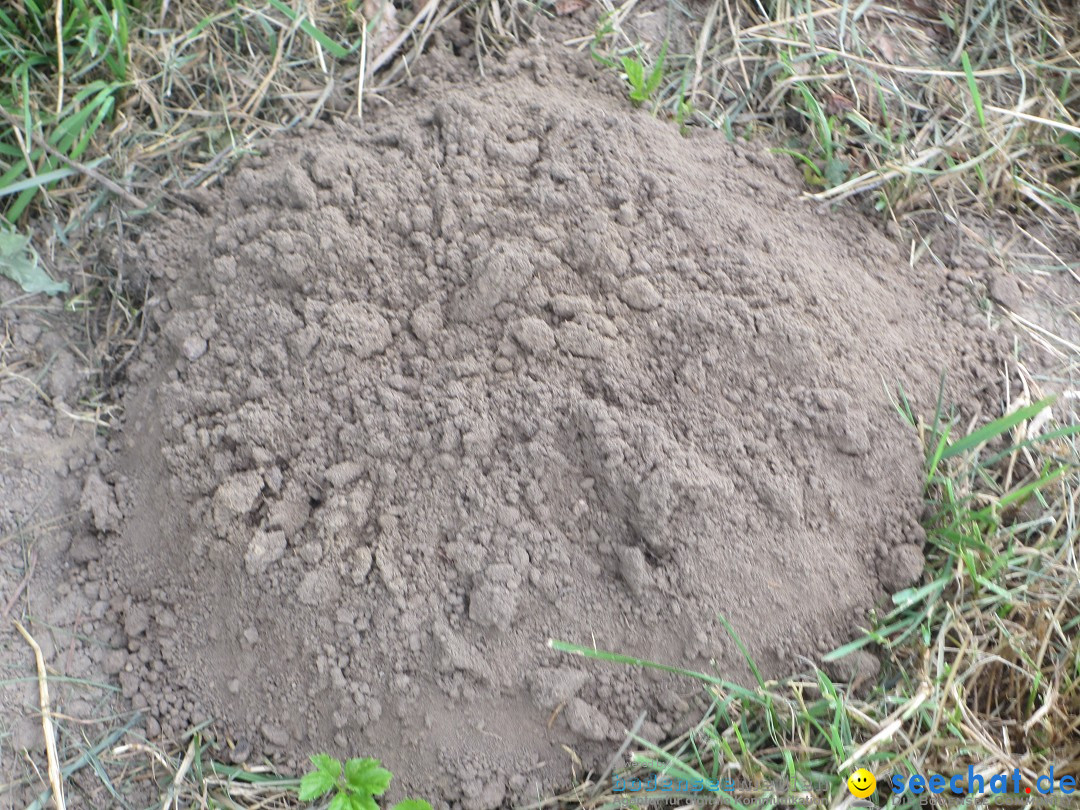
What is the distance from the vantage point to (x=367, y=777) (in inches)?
65.3

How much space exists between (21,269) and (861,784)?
7.10 feet

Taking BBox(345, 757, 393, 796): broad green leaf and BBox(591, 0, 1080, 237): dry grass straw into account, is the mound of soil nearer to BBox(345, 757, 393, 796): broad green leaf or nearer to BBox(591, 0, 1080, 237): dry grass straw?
BBox(345, 757, 393, 796): broad green leaf

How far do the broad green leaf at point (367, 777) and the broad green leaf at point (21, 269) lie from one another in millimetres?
1344

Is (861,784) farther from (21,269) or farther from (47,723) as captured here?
(21,269)

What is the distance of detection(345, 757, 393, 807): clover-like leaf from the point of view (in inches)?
65.1

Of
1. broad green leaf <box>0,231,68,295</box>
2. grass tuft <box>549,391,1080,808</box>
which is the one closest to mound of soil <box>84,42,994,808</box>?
grass tuft <box>549,391,1080,808</box>

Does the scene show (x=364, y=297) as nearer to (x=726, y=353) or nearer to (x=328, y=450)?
(x=328, y=450)

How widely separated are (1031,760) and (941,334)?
912 millimetres

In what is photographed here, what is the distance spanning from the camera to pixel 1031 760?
1.65 metres

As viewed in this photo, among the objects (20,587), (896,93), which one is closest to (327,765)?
(20,587)

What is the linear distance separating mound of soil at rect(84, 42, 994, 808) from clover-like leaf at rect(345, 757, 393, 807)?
3.1 inches

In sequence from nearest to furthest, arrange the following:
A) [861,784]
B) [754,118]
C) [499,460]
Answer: [861,784] → [499,460] → [754,118]

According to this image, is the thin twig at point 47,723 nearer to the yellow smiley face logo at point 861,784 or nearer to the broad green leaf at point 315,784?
the broad green leaf at point 315,784

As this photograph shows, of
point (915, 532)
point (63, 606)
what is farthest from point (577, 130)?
point (63, 606)
